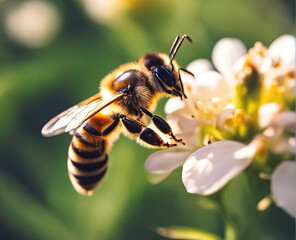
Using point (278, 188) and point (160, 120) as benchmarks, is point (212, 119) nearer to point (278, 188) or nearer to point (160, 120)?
point (160, 120)

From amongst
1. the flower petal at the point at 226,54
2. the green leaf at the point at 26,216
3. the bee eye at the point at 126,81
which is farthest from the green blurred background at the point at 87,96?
the bee eye at the point at 126,81

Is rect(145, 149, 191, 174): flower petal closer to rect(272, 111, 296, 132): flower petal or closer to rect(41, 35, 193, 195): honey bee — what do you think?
rect(41, 35, 193, 195): honey bee

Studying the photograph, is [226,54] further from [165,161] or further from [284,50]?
[165,161]

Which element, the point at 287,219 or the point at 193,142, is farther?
the point at 287,219

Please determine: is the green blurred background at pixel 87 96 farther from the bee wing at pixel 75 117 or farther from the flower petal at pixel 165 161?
the bee wing at pixel 75 117

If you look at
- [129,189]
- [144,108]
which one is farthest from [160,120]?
[129,189]

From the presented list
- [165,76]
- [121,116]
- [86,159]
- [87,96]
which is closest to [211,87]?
[165,76]

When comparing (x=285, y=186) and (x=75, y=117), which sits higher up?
(x=75, y=117)

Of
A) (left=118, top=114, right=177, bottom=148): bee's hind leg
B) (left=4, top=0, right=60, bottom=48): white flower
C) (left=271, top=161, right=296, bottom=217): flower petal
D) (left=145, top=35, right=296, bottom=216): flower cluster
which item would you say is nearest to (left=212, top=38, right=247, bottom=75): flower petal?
(left=145, top=35, right=296, bottom=216): flower cluster
